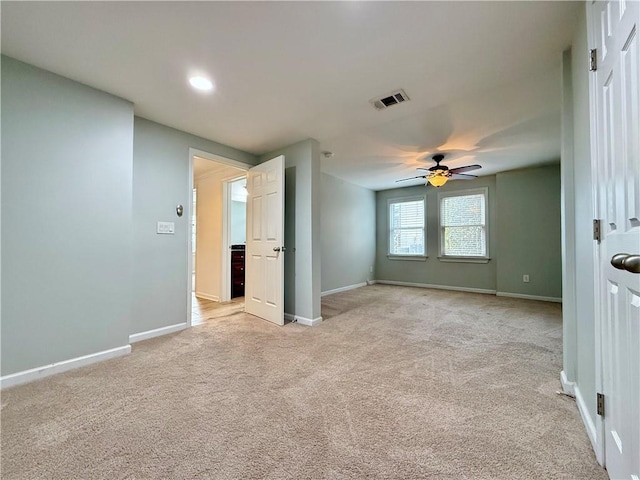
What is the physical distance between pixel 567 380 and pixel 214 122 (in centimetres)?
377

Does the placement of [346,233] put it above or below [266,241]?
above

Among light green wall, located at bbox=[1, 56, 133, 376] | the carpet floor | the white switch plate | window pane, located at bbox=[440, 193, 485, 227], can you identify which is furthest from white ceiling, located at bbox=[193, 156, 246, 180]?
window pane, located at bbox=[440, 193, 485, 227]

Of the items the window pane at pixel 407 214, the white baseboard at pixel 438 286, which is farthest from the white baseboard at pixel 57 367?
the window pane at pixel 407 214

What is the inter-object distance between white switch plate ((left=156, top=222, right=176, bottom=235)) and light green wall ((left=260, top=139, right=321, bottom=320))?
1428 mm

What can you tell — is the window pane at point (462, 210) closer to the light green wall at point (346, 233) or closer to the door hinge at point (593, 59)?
the light green wall at point (346, 233)

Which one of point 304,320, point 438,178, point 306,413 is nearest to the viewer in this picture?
point 306,413

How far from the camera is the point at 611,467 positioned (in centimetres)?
104

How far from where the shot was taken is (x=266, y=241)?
347 centimetres

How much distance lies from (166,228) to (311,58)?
7.65ft

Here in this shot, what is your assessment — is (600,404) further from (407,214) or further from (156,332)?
(407,214)

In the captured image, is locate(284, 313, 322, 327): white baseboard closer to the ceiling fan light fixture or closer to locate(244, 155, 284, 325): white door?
locate(244, 155, 284, 325): white door

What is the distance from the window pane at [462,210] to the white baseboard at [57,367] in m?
5.90

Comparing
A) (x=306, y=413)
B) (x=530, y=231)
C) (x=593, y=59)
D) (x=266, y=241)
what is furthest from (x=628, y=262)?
(x=530, y=231)

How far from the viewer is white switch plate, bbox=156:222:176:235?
2.92 meters
